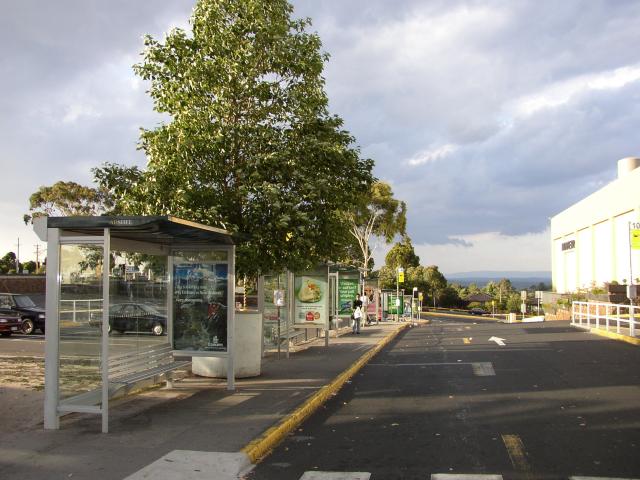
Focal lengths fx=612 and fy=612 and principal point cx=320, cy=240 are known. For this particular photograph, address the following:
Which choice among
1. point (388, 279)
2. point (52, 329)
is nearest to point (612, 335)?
point (52, 329)

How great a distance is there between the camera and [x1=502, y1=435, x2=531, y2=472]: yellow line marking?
6.41 m

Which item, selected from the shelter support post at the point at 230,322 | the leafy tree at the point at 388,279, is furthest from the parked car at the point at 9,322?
the leafy tree at the point at 388,279

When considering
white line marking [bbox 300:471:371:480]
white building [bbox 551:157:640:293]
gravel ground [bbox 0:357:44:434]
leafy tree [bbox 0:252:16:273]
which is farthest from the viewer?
leafy tree [bbox 0:252:16:273]

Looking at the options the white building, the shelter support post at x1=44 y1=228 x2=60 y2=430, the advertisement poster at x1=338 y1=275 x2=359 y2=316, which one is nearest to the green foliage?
the white building

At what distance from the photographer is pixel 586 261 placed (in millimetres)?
51094

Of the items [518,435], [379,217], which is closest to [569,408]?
[518,435]

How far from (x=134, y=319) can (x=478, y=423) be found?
560 cm

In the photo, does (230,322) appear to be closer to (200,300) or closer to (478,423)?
(200,300)

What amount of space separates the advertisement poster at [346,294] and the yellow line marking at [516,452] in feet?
57.9

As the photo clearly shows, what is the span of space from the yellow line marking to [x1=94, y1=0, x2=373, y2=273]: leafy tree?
580 centimetres

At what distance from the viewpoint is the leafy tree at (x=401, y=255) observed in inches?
2576

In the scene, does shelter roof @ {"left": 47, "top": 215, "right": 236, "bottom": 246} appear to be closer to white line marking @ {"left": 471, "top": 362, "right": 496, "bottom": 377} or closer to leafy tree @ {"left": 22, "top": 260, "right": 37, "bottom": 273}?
white line marking @ {"left": 471, "top": 362, "right": 496, "bottom": 377}

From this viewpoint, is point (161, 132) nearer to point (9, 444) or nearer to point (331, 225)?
point (331, 225)

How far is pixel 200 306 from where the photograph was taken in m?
11.3
